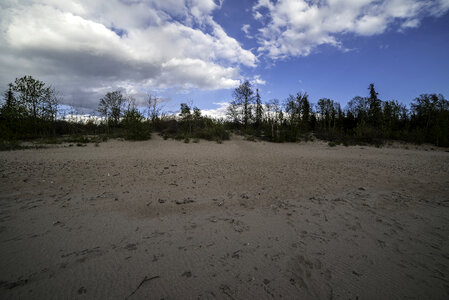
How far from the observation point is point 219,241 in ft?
8.60

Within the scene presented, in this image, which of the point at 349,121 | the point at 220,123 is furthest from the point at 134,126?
the point at 349,121

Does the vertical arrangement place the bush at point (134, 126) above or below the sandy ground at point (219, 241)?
above

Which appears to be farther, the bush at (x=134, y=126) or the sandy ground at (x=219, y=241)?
the bush at (x=134, y=126)

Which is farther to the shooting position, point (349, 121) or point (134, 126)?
point (349, 121)

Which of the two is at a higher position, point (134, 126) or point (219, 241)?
point (134, 126)

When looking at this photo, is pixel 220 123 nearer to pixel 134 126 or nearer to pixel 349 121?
pixel 134 126

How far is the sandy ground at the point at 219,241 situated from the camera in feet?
6.03

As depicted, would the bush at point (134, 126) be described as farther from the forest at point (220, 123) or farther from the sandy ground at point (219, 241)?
the sandy ground at point (219, 241)

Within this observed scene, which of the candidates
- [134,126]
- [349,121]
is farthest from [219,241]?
[349,121]

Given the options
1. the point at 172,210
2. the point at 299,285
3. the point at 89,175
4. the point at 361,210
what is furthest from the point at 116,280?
the point at 89,175

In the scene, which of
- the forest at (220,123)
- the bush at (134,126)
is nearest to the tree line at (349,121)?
the forest at (220,123)

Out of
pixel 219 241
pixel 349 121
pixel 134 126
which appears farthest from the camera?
pixel 349 121

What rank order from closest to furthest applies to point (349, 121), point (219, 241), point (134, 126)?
point (219, 241) → point (134, 126) → point (349, 121)

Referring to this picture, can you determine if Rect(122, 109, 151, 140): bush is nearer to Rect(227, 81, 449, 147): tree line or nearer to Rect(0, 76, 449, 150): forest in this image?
Rect(0, 76, 449, 150): forest
